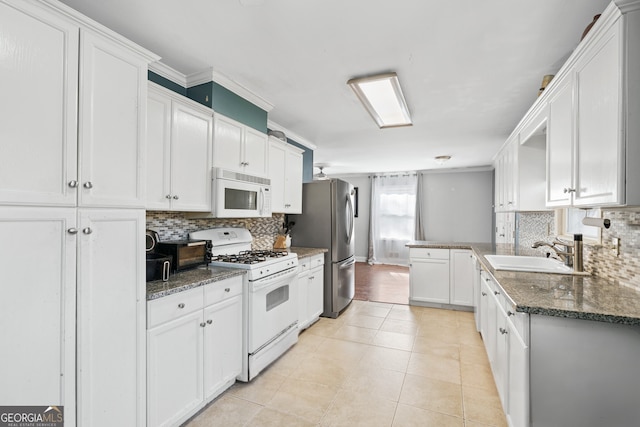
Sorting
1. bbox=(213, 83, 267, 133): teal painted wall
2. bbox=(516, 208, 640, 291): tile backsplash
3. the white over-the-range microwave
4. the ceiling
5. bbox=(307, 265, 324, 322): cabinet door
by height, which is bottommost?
bbox=(307, 265, 324, 322): cabinet door

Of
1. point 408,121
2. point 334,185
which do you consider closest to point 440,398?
point 334,185

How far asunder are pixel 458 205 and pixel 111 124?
748cm

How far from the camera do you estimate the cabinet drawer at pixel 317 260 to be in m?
3.50

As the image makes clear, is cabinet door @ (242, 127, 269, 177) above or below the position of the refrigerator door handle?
above

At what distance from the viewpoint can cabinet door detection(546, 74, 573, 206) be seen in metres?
1.75

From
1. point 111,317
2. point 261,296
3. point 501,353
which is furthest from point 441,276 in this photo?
point 111,317

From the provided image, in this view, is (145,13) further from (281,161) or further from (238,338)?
(238,338)

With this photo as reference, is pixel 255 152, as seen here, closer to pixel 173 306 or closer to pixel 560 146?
pixel 173 306

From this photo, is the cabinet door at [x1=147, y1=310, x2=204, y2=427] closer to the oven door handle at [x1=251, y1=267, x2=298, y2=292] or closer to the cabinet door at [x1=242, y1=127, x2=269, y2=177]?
the oven door handle at [x1=251, y1=267, x2=298, y2=292]

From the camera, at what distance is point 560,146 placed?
1880mm

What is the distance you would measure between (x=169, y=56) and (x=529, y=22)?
241cm

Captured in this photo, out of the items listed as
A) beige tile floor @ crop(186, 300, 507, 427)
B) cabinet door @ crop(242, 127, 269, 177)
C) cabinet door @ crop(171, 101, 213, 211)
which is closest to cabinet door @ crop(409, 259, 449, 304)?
beige tile floor @ crop(186, 300, 507, 427)

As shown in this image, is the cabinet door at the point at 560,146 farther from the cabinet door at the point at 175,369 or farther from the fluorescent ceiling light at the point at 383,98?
the cabinet door at the point at 175,369

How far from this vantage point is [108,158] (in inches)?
55.7
